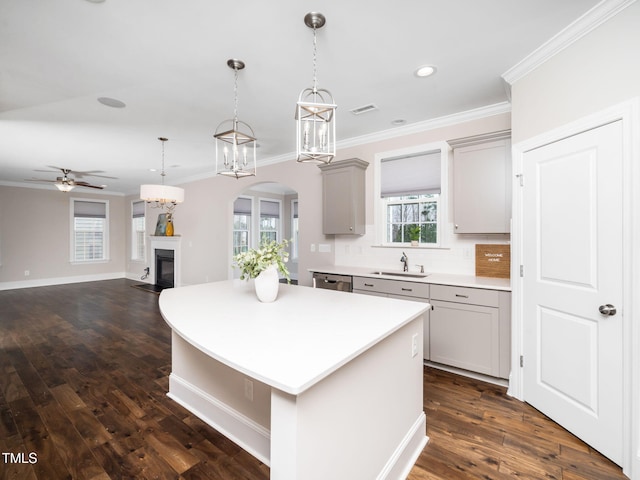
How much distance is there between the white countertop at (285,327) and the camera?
104cm

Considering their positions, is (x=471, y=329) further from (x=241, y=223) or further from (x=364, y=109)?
(x=241, y=223)

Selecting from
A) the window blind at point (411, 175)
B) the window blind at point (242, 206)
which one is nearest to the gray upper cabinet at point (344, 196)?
the window blind at point (411, 175)

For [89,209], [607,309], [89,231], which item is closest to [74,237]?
[89,231]

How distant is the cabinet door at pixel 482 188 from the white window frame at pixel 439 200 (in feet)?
0.95

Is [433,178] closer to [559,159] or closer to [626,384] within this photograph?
[559,159]

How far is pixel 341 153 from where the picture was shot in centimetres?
443

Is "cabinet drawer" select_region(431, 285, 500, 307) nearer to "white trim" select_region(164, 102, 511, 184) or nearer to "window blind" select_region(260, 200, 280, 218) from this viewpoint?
"white trim" select_region(164, 102, 511, 184)

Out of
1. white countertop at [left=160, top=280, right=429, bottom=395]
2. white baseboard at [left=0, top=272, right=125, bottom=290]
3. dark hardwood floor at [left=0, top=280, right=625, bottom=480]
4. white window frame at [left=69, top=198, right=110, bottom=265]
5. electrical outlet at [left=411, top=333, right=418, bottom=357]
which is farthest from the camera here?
white window frame at [left=69, top=198, right=110, bottom=265]

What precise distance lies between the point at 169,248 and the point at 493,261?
23.5ft

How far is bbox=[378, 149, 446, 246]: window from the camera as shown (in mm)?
3621

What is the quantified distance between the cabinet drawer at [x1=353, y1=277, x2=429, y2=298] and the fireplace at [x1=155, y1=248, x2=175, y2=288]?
19.1 feet

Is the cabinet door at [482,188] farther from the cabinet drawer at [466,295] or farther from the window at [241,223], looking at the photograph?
the window at [241,223]

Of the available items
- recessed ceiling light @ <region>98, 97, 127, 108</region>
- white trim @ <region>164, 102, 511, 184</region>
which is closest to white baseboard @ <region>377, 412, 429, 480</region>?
white trim @ <region>164, 102, 511, 184</region>

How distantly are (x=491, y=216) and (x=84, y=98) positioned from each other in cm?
417
